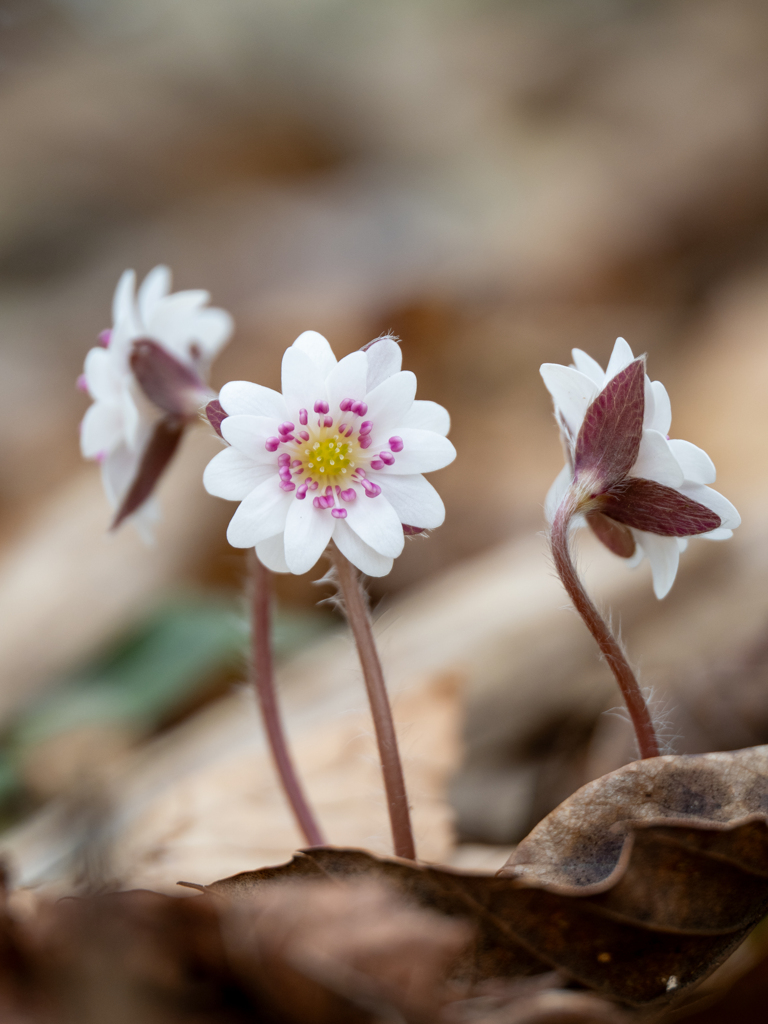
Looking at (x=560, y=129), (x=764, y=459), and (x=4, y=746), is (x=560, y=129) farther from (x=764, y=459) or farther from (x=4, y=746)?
(x=4, y=746)

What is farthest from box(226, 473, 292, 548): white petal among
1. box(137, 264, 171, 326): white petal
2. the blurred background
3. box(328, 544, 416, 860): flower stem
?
the blurred background

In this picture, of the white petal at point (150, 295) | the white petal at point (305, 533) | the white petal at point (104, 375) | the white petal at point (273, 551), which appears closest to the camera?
the white petal at point (305, 533)

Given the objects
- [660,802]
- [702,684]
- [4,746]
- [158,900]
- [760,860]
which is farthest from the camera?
[4,746]

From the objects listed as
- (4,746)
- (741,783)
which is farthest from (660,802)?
(4,746)

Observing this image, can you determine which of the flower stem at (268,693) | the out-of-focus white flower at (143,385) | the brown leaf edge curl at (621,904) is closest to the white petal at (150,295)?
the out-of-focus white flower at (143,385)

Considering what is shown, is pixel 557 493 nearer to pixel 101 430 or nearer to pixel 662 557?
pixel 662 557

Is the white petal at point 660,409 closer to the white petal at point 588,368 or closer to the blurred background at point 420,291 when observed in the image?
the white petal at point 588,368
